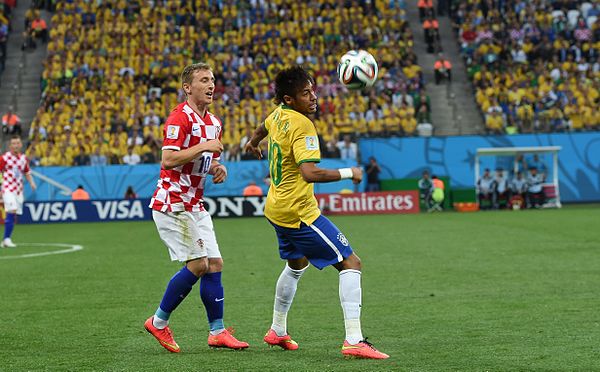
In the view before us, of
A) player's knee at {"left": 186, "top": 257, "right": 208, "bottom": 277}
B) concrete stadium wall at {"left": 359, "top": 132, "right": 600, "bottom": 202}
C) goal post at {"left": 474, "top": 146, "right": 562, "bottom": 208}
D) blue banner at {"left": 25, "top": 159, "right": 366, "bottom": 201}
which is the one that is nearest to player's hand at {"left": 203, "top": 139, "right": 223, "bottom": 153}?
player's knee at {"left": 186, "top": 257, "right": 208, "bottom": 277}

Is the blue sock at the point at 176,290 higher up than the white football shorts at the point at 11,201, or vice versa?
the white football shorts at the point at 11,201

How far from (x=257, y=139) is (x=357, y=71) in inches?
42.1

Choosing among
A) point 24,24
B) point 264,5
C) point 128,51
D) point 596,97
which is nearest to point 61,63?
point 128,51

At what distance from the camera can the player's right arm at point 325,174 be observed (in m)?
7.70

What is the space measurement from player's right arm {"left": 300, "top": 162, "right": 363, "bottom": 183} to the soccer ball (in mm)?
1300

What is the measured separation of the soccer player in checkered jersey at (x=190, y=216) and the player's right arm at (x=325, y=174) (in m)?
0.99

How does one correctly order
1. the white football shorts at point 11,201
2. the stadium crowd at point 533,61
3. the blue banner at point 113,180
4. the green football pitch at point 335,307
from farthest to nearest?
the stadium crowd at point 533,61 → the blue banner at point 113,180 → the white football shorts at point 11,201 → the green football pitch at point 335,307

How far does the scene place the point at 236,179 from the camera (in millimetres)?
35812

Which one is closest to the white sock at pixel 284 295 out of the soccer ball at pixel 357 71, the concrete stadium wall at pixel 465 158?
the soccer ball at pixel 357 71

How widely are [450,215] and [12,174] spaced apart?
588 inches

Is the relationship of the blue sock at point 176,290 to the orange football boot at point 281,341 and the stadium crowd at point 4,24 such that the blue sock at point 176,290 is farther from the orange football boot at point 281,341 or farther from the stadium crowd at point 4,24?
the stadium crowd at point 4,24

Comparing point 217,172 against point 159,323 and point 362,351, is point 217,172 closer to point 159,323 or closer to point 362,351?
point 159,323

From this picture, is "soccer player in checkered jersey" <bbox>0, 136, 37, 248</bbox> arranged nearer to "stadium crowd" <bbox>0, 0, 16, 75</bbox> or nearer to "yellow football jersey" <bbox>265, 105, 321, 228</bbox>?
"yellow football jersey" <bbox>265, 105, 321, 228</bbox>

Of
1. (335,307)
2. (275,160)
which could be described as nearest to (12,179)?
(335,307)
